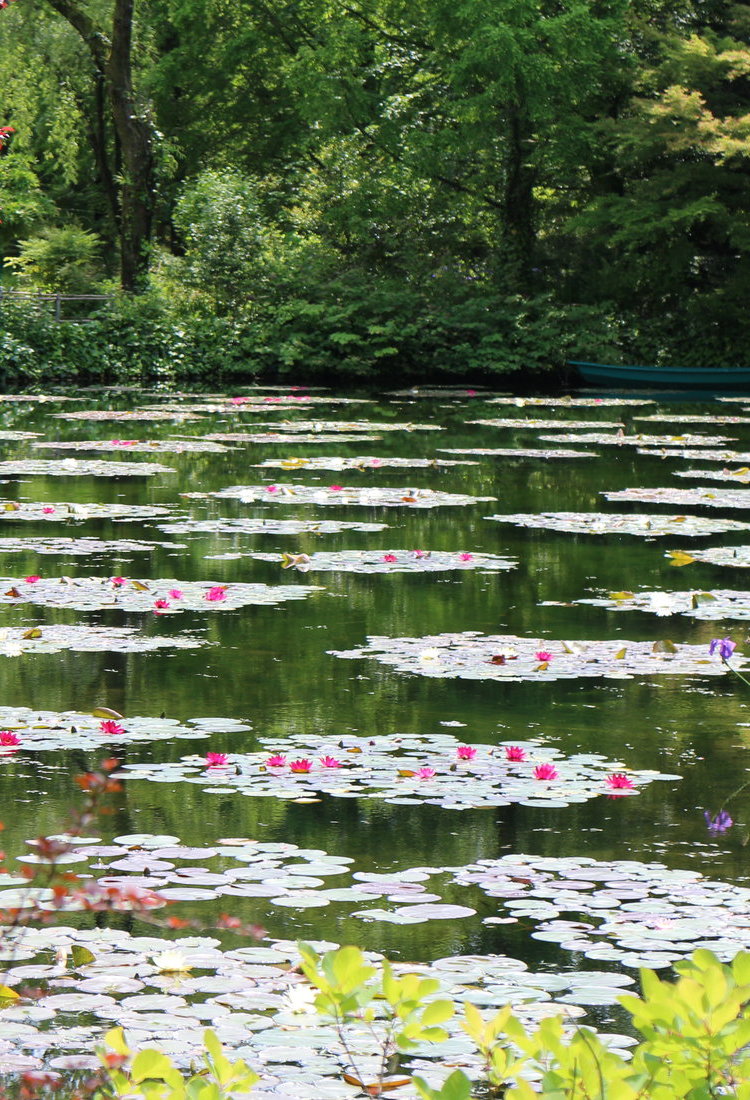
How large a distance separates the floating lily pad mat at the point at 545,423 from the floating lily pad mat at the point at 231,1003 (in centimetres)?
1633

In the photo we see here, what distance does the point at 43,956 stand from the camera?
12.5 ft

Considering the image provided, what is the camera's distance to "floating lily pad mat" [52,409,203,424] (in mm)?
19391

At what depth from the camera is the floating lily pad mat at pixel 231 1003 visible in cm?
323

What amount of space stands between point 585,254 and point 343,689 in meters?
25.5

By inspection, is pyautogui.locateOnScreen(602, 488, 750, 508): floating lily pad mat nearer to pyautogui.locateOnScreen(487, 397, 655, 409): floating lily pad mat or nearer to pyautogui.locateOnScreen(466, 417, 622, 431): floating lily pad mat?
pyautogui.locateOnScreen(466, 417, 622, 431): floating lily pad mat

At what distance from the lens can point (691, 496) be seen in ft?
43.7

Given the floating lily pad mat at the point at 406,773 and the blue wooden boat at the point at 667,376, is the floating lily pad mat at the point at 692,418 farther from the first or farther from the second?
the floating lily pad mat at the point at 406,773

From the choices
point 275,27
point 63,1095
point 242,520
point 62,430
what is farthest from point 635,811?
point 275,27

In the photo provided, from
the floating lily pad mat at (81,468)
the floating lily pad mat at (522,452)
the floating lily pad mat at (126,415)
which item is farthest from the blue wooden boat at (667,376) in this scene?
the floating lily pad mat at (81,468)

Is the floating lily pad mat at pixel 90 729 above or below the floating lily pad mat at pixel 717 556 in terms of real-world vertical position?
below

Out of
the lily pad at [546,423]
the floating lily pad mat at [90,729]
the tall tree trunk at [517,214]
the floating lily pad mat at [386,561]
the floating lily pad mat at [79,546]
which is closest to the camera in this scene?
the floating lily pad mat at [90,729]

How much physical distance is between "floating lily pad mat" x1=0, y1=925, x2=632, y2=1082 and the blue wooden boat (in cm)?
2493

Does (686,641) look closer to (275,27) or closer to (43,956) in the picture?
(43,956)

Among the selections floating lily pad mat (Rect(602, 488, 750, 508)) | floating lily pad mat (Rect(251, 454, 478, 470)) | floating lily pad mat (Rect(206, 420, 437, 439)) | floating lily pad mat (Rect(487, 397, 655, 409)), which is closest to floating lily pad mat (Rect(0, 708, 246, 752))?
floating lily pad mat (Rect(602, 488, 750, 508))
